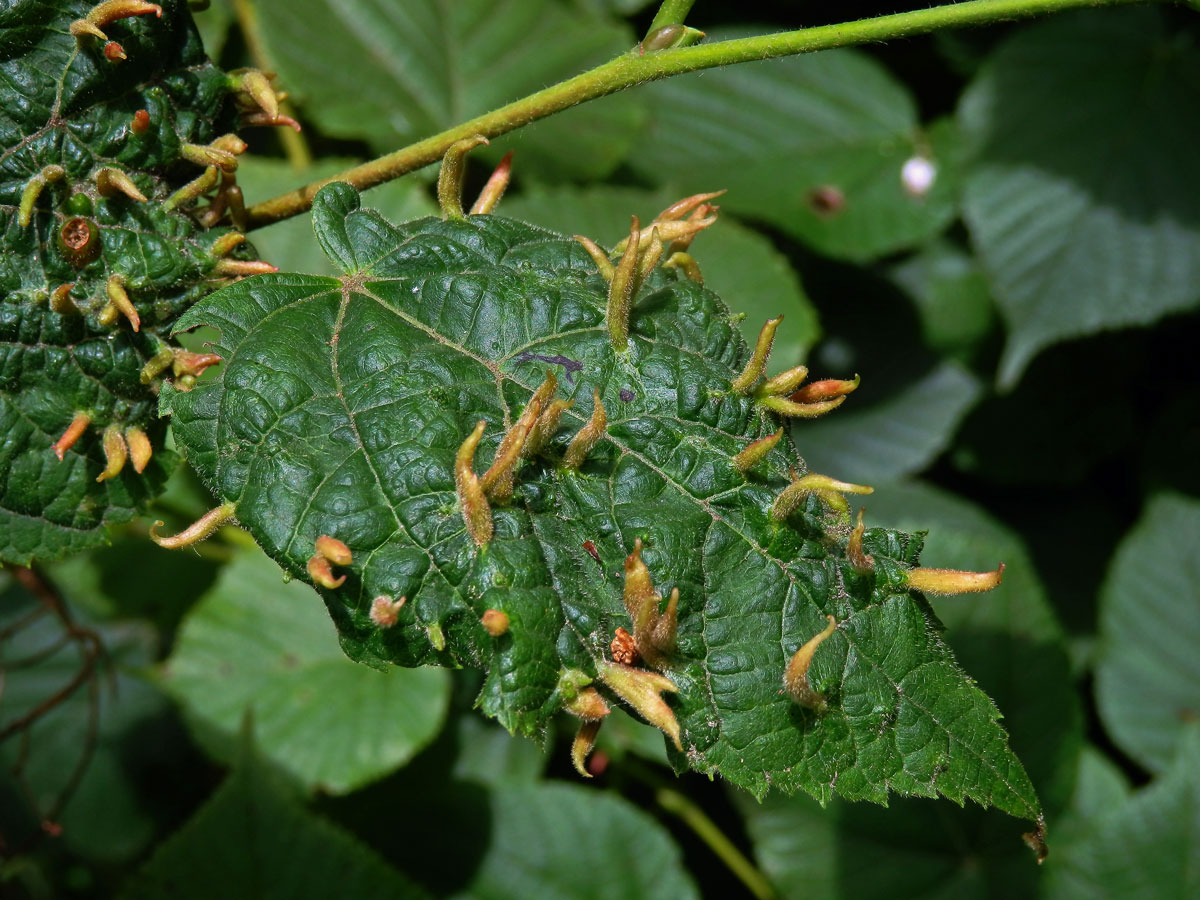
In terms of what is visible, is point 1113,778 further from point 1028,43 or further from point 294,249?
point 294,249

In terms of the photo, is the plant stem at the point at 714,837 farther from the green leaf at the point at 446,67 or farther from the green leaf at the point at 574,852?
the green leaf at the point at 446,67

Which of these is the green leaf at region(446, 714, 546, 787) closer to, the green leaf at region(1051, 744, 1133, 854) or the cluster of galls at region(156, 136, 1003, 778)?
the green leaf at region(1051, 744, 1133, 854)

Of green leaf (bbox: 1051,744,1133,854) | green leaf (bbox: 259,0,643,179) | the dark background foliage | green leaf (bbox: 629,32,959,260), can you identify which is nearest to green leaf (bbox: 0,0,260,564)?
the dark background foliage

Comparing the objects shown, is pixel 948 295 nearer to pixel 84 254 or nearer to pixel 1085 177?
pixel 1085 177

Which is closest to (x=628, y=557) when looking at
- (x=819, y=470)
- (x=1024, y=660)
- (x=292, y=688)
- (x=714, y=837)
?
Result: (x=292, y=688)

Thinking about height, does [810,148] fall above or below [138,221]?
below

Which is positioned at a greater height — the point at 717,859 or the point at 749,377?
the point at 749,377

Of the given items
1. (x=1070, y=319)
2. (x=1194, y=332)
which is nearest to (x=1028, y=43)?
(x=1070, y=319)
